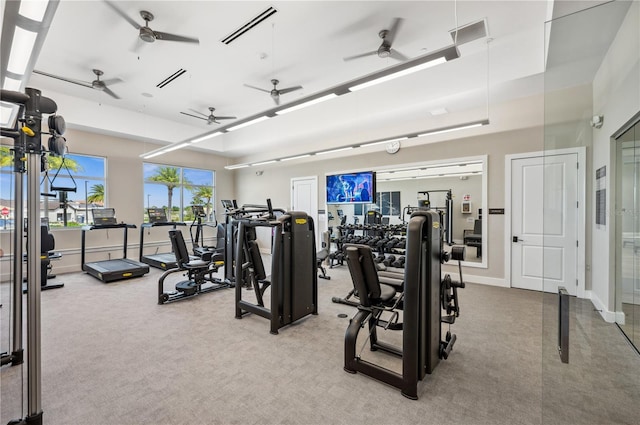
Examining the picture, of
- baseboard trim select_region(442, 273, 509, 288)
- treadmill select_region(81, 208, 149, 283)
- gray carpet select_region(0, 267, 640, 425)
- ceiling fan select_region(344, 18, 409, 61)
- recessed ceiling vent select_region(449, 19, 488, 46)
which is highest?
ceiling fan select_region(344, 18, 409, 61)

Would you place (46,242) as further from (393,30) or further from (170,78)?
(393,30)

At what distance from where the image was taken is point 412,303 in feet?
7.02

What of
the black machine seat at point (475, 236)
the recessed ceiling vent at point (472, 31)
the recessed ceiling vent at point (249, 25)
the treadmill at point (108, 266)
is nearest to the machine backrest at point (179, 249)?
the treadmill at point (108, 266)

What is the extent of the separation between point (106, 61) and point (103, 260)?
483 cm

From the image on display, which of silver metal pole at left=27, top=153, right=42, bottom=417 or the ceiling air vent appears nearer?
silver metal pole at left=27, top=153, right=42, bottom=417

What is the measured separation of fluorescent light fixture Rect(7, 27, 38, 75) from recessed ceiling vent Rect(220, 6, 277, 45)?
2.27 metres

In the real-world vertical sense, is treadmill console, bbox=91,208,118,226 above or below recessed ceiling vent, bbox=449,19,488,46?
below

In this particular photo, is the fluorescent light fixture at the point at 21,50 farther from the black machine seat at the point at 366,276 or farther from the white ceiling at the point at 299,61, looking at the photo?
the black machine seat at the point at 366,276

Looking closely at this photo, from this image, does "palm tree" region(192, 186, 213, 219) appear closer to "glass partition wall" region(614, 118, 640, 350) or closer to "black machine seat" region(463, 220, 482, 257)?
"black machine seat" region(463, 220, 482, 257)

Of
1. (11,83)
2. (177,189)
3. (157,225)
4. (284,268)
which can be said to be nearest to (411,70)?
(284,268)

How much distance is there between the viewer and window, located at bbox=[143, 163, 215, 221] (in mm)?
8242

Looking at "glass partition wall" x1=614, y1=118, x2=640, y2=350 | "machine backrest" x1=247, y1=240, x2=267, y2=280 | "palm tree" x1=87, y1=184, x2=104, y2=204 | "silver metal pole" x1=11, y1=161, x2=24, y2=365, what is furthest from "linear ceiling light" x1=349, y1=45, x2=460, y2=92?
"palm tree" x1=87, y1=184, x2=104, y2=204

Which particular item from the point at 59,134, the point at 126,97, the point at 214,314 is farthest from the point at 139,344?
the point at 126,97

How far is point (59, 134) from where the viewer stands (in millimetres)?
2080
